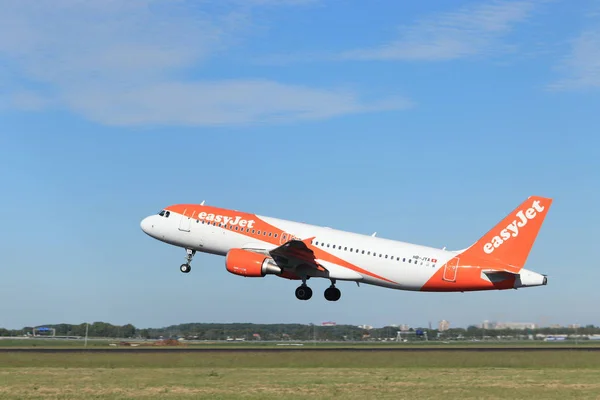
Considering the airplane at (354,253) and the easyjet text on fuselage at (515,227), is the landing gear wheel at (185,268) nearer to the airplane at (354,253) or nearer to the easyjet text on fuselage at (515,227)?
Answer: the airplane at (354,253)

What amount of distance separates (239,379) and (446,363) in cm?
1289

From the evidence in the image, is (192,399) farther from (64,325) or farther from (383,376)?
(64,325)

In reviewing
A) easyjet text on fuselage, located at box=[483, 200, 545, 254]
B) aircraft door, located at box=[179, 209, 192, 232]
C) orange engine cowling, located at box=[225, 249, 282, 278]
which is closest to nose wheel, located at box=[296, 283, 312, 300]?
orange engine cowling, located at box=[225, 249, 282, 278]

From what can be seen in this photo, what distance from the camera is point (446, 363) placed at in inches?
1877

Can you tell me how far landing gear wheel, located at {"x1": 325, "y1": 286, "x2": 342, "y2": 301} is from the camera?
65.2m

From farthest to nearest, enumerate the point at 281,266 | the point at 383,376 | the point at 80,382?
the point at 281,266 < the point at 383,376 < the point at 80,382

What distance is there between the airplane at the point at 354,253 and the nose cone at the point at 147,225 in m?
2.66

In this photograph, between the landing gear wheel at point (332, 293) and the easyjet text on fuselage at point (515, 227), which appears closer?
the easyjet text on fuselage at point (515, 227)

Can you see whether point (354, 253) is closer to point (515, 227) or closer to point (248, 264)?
point (248, 264)

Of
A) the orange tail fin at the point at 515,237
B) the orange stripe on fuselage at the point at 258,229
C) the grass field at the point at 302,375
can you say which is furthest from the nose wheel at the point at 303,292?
the grass field at the point at 302,375

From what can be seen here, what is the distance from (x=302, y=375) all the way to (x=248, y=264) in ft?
69.3

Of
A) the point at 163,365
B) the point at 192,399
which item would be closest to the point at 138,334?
the point at 163,365

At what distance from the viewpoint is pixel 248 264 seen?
61906 millimetres

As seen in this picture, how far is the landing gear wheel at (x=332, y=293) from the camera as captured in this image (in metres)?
65.2
